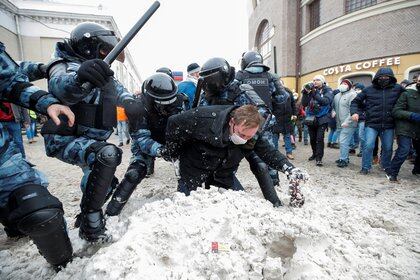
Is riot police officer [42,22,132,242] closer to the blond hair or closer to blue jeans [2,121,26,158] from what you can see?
blue jeans [2,121,26,158]

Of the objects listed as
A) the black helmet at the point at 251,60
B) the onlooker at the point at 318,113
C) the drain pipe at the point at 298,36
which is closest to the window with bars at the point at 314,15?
the drain pipe at the point at 298,36

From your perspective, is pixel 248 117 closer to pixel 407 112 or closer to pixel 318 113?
pixel 407 112

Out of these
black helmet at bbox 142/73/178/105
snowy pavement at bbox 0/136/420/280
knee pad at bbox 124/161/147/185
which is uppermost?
black helmet at bbox 142/73/178/105

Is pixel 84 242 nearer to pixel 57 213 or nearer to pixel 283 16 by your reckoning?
pixel 57 213

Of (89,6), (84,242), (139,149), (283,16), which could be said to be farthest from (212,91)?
(89,6)

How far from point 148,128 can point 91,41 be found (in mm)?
1239

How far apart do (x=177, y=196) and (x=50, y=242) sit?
0.87 m

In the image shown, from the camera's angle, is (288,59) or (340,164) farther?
(288,59)

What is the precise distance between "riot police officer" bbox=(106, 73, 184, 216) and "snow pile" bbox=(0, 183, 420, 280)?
0.67 meters

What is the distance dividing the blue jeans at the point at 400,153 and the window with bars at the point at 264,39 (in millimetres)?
19159

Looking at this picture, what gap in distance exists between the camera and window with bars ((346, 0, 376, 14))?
44.7 ft

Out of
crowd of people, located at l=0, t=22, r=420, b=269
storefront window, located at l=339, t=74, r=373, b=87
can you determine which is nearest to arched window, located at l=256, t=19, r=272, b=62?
storefront window, located at l=339, t=74, r=373, b=87

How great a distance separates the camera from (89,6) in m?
26.5

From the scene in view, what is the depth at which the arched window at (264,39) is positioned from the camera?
22.5m
